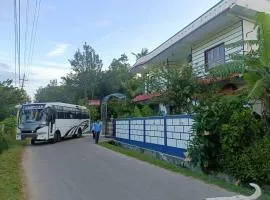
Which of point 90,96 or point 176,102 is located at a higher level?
point 90,96

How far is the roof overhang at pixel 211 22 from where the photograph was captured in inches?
604

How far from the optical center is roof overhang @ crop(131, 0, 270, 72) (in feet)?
50.4

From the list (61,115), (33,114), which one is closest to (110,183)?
(33,114)

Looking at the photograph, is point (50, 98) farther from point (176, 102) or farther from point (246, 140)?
point (246, 140)

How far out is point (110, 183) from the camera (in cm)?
1050

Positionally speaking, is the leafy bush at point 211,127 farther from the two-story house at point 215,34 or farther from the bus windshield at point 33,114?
the bus windshield at point 33,114

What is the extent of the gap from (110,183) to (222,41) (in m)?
10.3

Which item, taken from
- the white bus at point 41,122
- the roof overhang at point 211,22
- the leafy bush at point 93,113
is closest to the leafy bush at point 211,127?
the roof overhang at point 211,22

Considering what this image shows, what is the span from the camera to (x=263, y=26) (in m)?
9.91

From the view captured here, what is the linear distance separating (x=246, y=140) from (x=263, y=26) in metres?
3.06

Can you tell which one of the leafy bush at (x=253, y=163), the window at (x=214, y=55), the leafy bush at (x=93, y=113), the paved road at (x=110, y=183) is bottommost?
the paved road at (x=110, y=183)

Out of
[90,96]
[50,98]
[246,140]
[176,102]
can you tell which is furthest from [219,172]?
[50,98]

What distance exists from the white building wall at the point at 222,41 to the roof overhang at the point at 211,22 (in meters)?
0.26

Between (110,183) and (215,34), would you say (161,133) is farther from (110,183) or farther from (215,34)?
(110,183)
